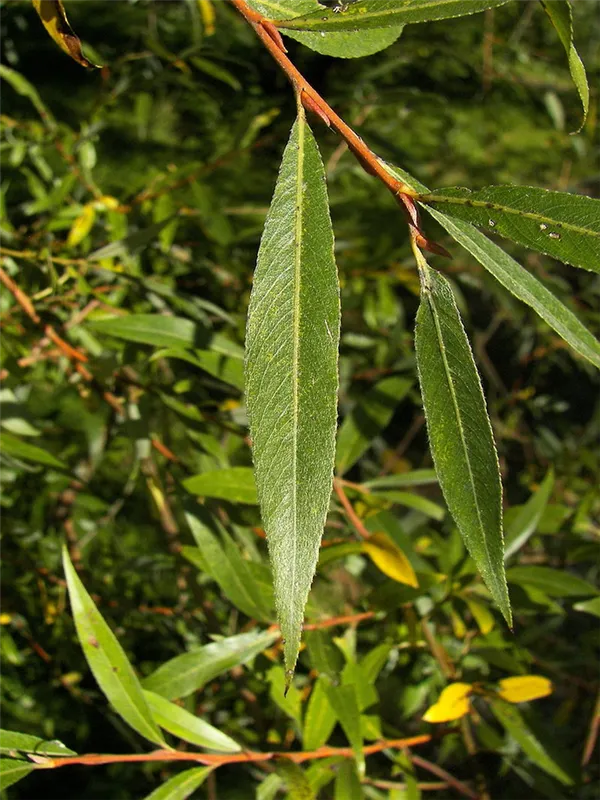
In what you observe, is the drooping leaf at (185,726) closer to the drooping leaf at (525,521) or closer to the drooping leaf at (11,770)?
the drooping leaf at (11,770)

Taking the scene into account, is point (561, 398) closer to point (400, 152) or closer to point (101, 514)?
point (400, 152)

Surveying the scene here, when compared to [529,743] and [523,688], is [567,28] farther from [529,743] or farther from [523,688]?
[529,743]

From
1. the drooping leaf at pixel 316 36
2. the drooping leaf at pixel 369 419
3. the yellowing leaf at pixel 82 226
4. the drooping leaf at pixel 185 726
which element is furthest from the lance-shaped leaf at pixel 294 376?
the yellowing leaf at pixel 82 226

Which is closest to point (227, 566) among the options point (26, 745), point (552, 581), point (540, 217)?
point (26, 745)

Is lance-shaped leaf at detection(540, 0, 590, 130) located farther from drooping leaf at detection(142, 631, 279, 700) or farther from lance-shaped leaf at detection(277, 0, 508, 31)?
drooping leaf at detection(142, 631, 279, 700)

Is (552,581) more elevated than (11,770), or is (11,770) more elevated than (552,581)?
(552,581)

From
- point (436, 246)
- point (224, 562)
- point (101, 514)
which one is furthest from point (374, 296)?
point (436, 246)
